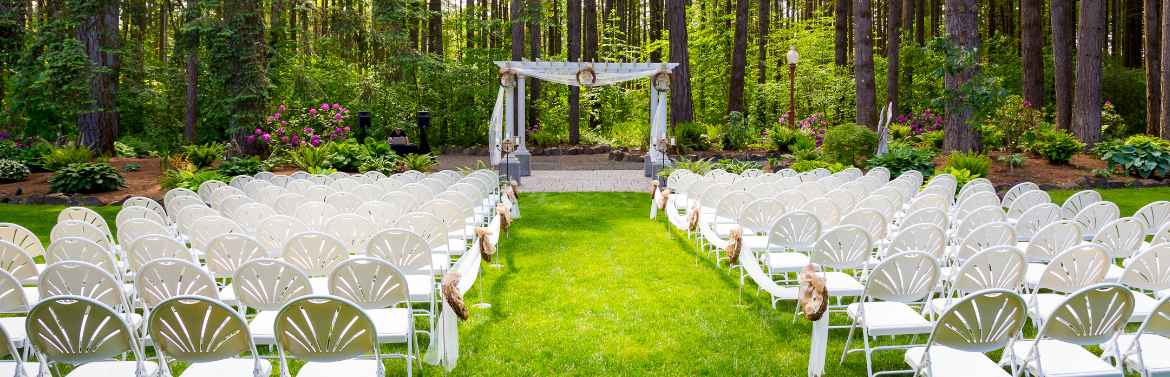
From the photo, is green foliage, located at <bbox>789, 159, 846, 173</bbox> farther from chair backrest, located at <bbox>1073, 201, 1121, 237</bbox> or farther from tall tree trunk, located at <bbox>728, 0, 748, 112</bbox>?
tall tree trunk, located at <bbox>728, 0, 748, 112</bbox>

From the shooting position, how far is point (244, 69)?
16859 millimetres

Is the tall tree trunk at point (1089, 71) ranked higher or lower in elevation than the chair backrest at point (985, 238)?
higher

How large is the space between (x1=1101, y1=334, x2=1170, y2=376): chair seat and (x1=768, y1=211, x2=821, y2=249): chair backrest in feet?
8.32

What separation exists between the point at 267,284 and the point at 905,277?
3.30 metres

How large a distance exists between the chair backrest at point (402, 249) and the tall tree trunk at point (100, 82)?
538 inches

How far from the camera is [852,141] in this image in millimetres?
15609

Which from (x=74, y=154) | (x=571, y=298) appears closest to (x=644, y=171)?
(x=74, y=154)

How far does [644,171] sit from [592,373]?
14.0 metres

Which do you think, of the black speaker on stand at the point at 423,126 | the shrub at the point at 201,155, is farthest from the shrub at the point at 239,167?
the black speaker on stand at the point at 423,126

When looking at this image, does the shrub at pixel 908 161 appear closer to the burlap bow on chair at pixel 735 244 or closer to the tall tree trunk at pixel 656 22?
the burlap bow on chair at pixel 735 244

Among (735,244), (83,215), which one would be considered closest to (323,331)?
(735,244)

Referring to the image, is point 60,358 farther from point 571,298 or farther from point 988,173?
point 988,173

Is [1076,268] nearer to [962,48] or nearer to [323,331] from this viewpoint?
[323,331]

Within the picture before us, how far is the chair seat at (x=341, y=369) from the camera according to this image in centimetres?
386
